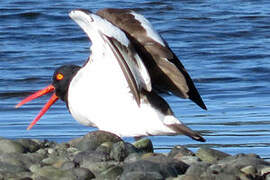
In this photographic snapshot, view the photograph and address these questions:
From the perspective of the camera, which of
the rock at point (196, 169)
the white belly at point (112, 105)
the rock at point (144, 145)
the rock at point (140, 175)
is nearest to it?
the rock at point (140, 175)

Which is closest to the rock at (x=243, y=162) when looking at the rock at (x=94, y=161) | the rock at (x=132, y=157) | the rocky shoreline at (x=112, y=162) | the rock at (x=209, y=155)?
the rocky shoreline at (x=112, y=162)

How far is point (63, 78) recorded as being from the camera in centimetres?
786

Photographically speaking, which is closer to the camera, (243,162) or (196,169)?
(196,169)

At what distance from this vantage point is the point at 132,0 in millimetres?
19500

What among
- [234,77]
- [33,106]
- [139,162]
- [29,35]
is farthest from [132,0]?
[139,162]

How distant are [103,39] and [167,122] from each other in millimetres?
894

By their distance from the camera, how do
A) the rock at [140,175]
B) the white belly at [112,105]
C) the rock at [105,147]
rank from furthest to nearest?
the white belly at [112,105] → the rock at [105,147] → the rock at [140,175]

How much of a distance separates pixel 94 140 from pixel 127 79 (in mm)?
596

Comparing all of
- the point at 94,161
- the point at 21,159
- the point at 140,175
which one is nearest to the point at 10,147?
the point at 21,159

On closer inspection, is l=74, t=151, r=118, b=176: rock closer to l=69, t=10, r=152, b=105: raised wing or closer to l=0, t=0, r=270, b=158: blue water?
l=69, t=10, r=152, b=105: raised wing

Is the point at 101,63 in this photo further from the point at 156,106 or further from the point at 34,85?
the point at 34,85

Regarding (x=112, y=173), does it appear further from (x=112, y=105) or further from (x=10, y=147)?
(x=112, y=105)

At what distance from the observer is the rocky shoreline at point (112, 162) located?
545cm

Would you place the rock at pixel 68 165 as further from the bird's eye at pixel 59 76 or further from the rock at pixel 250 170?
the bird's eye at pixel 59 76
